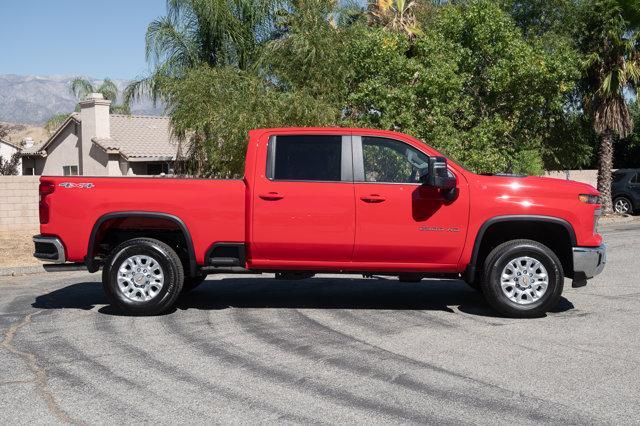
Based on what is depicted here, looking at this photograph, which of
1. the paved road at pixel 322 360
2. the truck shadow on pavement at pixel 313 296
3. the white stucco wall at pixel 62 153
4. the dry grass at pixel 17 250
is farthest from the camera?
the white stucco wall at pixel 62 153

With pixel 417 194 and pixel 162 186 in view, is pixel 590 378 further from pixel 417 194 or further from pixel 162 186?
pixel 162 186

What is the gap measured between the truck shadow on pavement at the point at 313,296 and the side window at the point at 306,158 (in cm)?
171

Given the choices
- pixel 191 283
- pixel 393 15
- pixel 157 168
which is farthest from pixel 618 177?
pixel 191 283

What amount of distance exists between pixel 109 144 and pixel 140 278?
27.1 meters

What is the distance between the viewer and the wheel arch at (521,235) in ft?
28.1

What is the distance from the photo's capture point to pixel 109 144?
114ft

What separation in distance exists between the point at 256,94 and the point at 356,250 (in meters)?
10.6

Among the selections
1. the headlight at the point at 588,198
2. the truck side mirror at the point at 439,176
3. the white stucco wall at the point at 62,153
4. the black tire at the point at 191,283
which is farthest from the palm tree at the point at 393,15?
the truck side mirror at the point at 439,176

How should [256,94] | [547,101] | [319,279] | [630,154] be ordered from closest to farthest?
[319,279]
[256,94]
[547,101]
[630,154]

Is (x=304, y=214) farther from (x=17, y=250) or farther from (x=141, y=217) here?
(x=17, y=250)

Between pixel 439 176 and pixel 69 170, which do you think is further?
pixel 69 170

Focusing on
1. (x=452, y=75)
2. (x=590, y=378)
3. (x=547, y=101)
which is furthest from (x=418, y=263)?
(x=547, y=101)

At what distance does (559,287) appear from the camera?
8.62m

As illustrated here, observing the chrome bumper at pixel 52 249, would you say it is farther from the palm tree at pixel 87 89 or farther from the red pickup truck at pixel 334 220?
the palm tree at pixel 87 89
